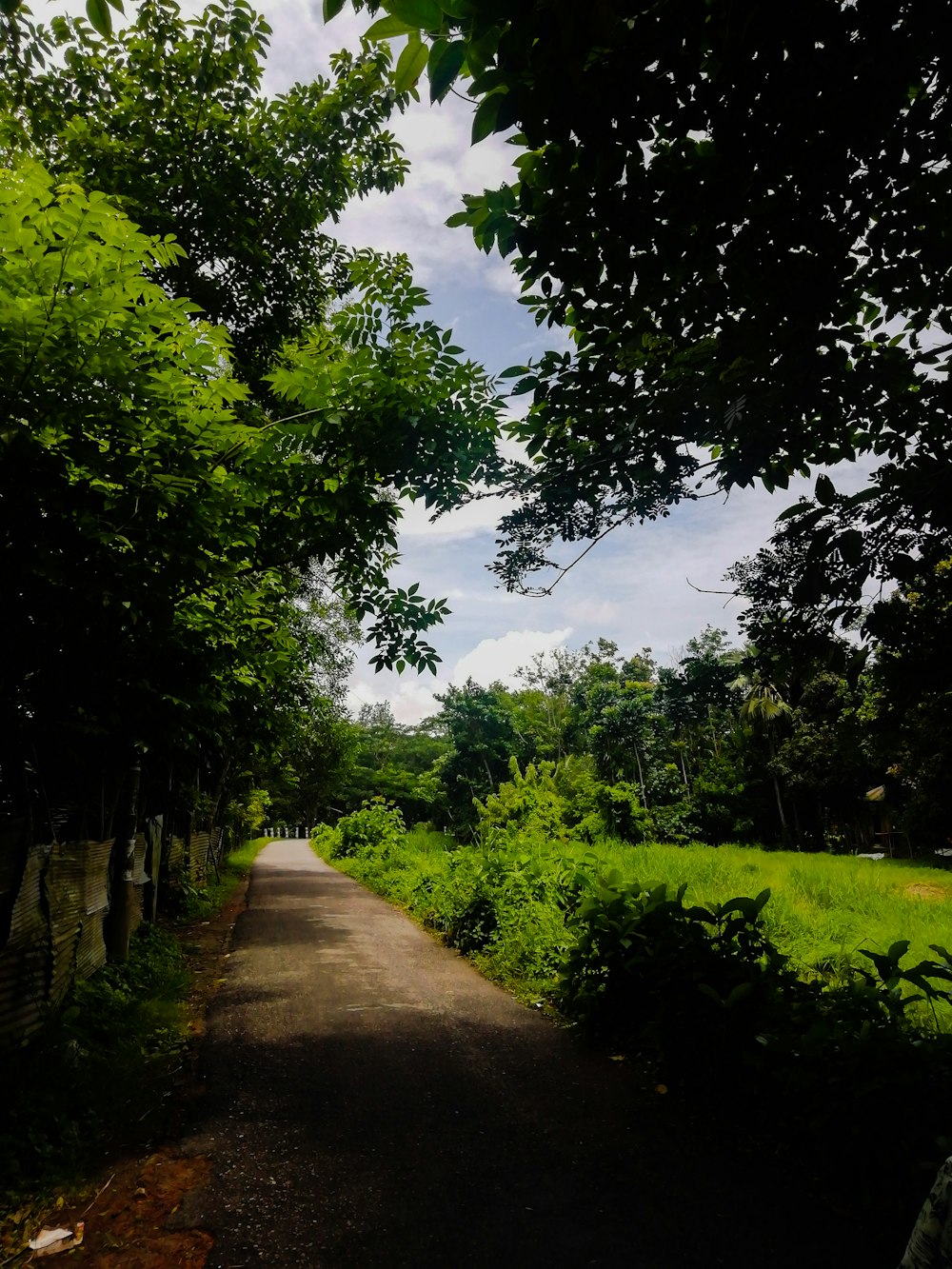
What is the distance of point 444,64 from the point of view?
1.85 meters

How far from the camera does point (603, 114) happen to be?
2.27 m

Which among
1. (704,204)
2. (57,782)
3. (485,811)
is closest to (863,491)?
(704,204)

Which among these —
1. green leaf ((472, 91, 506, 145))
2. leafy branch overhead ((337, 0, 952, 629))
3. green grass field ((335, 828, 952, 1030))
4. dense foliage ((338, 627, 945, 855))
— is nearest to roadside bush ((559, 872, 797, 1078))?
green grass field ((335, 828, 952, 1030))

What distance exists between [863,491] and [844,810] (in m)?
36.3

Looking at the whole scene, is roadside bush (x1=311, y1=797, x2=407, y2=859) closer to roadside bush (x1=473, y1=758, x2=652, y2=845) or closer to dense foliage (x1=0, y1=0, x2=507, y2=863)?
roadside bush (x1=473, y1=758, x2=652, y2=845)

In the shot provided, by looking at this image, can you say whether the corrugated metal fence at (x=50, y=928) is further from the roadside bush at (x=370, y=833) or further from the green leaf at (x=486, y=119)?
the roadside bush at (x=370, y=833)

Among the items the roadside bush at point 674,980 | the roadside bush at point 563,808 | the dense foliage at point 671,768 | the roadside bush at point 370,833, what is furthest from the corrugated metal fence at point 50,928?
the dense foliage at point 671,768

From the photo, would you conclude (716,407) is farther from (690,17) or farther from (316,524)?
(316,524)

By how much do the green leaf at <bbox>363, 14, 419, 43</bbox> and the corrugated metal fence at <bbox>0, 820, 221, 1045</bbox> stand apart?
15.3ft

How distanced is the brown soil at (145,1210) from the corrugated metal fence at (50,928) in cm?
107

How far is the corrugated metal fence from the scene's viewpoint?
4.08m

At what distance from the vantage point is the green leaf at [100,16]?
1615mm

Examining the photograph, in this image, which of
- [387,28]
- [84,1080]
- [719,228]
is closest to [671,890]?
[84,1080]

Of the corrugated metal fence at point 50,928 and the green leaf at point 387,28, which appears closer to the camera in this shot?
the green leaf at point 387,28
